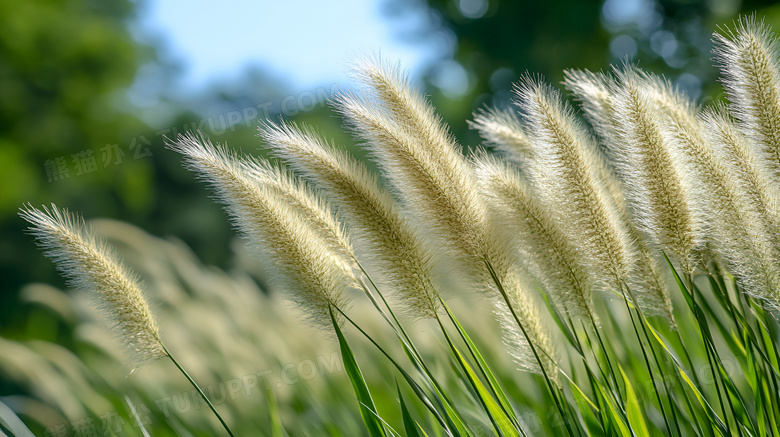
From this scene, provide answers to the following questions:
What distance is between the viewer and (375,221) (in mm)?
1235

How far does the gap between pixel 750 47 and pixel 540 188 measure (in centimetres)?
55

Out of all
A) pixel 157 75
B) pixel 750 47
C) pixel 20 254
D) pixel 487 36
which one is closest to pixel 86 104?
pixel 157 75

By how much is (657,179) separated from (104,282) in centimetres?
127

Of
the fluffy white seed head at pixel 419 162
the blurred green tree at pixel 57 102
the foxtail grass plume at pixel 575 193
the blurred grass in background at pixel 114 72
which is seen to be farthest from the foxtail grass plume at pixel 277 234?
the blurred green tree at pixel 57 102

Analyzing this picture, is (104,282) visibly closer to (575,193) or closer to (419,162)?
(419,162)

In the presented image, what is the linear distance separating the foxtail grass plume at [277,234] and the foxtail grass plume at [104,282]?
29 cm

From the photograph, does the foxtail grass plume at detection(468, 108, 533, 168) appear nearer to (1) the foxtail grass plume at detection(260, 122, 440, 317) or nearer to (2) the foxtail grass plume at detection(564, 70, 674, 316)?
(2) the foxtail grass plume at detection(564, 70, 674, 316)

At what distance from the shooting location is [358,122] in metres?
1.23

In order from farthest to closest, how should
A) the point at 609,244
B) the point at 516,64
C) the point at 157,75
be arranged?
the point at 157,75, the point at 516,64, the point at 609,244

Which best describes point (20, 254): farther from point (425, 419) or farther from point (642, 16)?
point (642, 16)

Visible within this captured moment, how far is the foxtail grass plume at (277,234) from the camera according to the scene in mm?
1215

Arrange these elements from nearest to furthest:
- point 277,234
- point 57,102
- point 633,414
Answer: point 277,234 → point 633,414 → point 57,102

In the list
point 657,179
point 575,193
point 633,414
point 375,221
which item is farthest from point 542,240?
point 633,414

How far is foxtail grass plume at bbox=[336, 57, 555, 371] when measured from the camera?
48.2 inches
